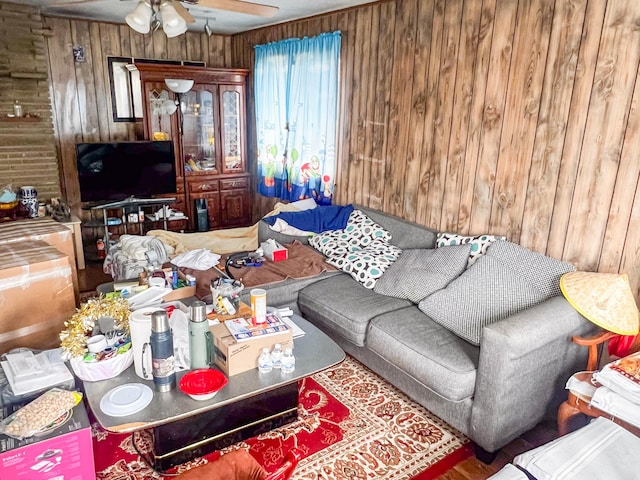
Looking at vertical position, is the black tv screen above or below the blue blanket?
above

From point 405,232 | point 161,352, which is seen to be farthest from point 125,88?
point 161,352

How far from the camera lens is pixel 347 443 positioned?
2312 mm

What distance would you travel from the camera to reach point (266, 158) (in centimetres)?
523

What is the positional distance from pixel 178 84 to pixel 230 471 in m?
4.25

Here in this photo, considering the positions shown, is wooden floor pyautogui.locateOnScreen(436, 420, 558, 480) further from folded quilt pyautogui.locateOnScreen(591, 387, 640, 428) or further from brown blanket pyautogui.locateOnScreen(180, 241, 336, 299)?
brown blanket pyautogui.locateOnScreen(180, 241, 336, 299)

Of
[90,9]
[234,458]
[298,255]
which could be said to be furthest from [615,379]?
[90,9]

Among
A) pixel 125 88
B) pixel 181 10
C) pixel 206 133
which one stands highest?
pixel 181 10

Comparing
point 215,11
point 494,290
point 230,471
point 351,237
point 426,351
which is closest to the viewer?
point 230,471

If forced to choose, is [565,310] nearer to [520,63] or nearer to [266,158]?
[520,63]

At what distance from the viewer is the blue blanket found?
3941 millimetres

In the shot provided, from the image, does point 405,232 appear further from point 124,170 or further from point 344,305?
point 124,170

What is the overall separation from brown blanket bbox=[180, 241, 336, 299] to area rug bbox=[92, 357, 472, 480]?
791 millimetres

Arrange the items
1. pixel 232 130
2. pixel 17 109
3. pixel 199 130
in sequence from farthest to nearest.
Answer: pixel 232 130 < pixel 199 130 < pixel 17 109

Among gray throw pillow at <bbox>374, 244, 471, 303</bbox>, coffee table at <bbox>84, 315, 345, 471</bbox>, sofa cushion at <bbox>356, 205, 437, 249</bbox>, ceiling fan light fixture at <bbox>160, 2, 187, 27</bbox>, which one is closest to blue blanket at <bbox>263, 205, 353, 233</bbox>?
sofa cushion at <bbox>356, 205, 437, 249</bbox>
